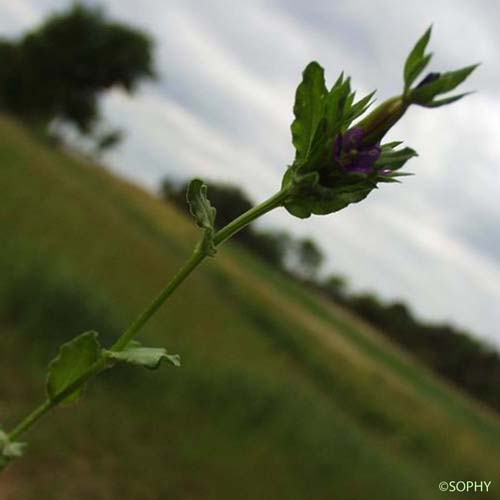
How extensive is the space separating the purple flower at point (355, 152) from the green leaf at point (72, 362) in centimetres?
36

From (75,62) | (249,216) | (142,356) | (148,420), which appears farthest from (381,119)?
(75,62)

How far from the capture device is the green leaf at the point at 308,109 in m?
0.70

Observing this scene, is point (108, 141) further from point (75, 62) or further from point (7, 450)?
point (7, 450)

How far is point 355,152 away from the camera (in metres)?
0.65

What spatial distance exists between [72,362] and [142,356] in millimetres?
132

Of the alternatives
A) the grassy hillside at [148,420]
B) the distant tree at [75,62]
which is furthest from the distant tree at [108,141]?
the grassy hillside at [148,420]

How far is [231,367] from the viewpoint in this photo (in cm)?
984

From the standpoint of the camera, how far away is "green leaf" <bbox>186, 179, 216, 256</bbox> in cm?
70

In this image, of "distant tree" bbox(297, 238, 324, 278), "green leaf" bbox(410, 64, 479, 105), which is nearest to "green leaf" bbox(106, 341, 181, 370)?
"green leaf" bbox(410, 64, 479, 105)

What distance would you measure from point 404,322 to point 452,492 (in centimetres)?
3780

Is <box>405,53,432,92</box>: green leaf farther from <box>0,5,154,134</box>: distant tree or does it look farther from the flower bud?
<box>0,5,154,134</box>: distant tree

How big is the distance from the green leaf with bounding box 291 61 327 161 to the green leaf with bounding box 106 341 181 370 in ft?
0.87

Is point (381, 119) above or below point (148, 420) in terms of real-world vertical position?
above

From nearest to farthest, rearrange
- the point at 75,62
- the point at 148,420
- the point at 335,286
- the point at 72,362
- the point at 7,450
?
the point at 7,450
the point at 72,362
the point at 148,420
the point at 75,62
the point at 335,286
